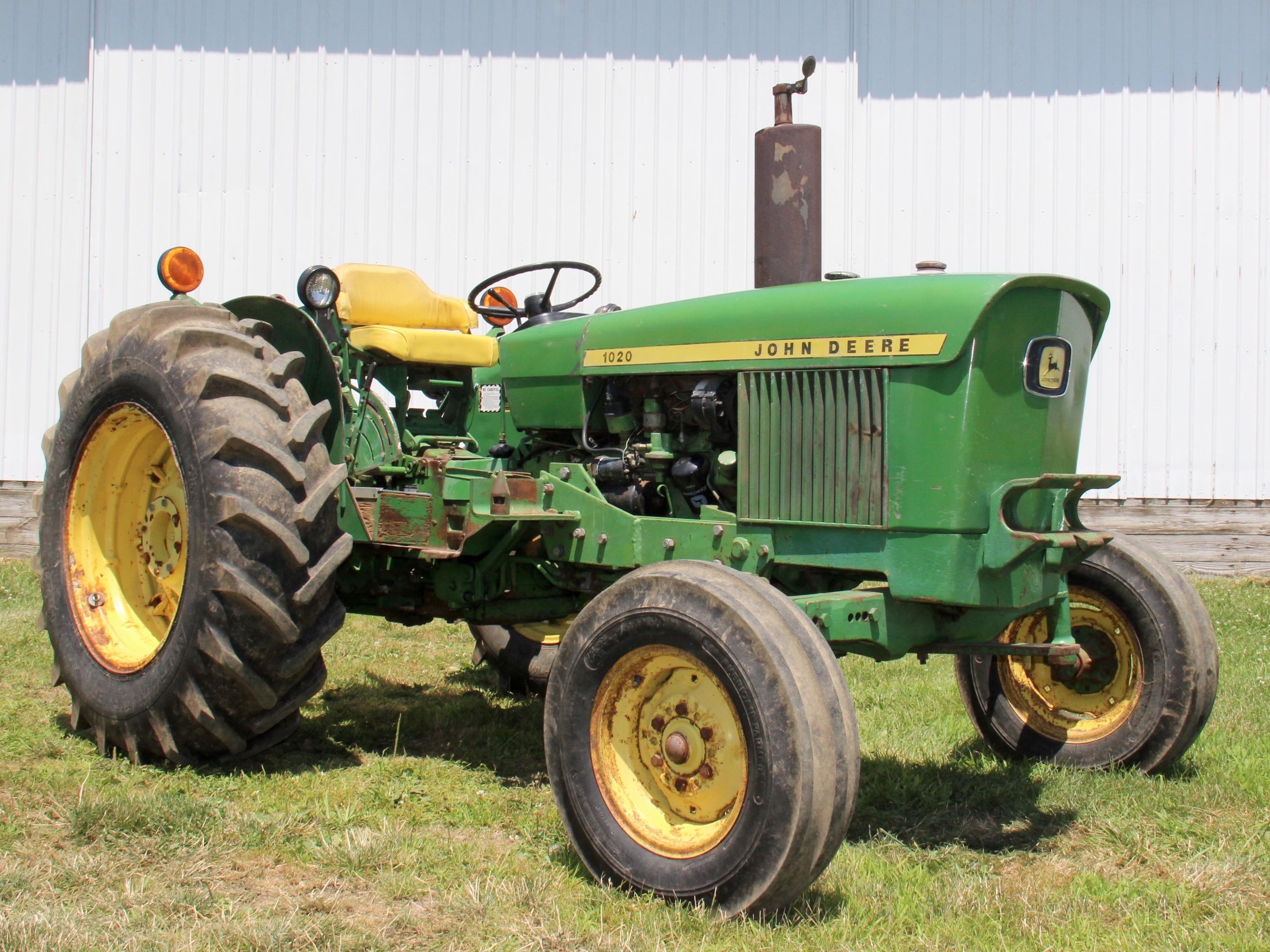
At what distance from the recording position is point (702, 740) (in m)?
3.06

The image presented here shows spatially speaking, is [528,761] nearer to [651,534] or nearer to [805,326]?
[651,534]

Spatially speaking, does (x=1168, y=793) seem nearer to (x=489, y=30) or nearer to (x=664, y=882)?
(x=664, y=882)

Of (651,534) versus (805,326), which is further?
(651,534)

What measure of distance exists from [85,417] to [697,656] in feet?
8.68

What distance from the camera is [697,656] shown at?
300 cm

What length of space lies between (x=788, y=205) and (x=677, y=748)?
232 centimetres

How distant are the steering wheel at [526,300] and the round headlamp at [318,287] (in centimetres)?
57

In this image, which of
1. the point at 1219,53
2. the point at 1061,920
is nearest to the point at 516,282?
the point at 1219,53

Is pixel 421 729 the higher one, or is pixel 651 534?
pixel 651 534

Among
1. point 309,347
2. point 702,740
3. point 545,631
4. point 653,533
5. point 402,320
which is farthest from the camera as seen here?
point 545,631

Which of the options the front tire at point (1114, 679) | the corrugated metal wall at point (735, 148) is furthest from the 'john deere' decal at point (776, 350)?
the corrugated metal wall at point (735, 148)

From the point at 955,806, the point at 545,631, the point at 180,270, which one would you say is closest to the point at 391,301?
the point at 180,270

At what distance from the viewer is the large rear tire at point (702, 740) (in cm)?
277

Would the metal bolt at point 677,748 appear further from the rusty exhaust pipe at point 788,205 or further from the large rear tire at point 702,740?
the rusty exhaust pipe at point 788,205
